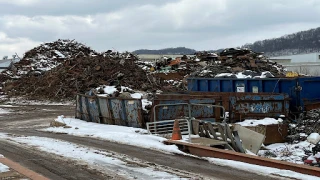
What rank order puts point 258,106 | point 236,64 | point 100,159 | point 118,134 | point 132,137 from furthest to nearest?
point 236,64, point 258,106, point 118,134, point 132,137, point 100,159

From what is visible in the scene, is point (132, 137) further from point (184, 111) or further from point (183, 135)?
point (184, 111)

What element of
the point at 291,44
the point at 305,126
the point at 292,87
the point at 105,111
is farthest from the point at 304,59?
the point at 105,111

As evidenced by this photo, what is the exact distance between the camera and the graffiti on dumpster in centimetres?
1306

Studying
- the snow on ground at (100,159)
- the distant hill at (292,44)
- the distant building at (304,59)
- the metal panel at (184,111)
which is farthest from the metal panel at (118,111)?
the distant hill at (292,44)

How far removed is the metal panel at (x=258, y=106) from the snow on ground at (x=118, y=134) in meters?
3.59

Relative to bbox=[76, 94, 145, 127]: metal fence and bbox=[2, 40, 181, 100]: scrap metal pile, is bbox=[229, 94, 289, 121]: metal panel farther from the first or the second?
bbox=[2, 40, 181, 100]: scrap metal pile

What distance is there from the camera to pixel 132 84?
27812 millimetres

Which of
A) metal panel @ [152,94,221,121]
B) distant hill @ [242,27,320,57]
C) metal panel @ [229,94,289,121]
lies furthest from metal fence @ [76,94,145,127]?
distant hill @ [242,27,320,57]

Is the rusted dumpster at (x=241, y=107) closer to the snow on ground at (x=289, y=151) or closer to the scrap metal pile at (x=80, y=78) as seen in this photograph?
the snow on ground at (x=289, y=151)

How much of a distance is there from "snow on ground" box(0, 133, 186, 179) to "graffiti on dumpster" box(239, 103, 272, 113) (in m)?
6.17

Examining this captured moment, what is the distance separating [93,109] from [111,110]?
1469 mm

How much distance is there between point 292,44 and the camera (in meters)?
123

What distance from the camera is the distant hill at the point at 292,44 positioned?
113137mm

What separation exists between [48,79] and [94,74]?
412 centimetres
